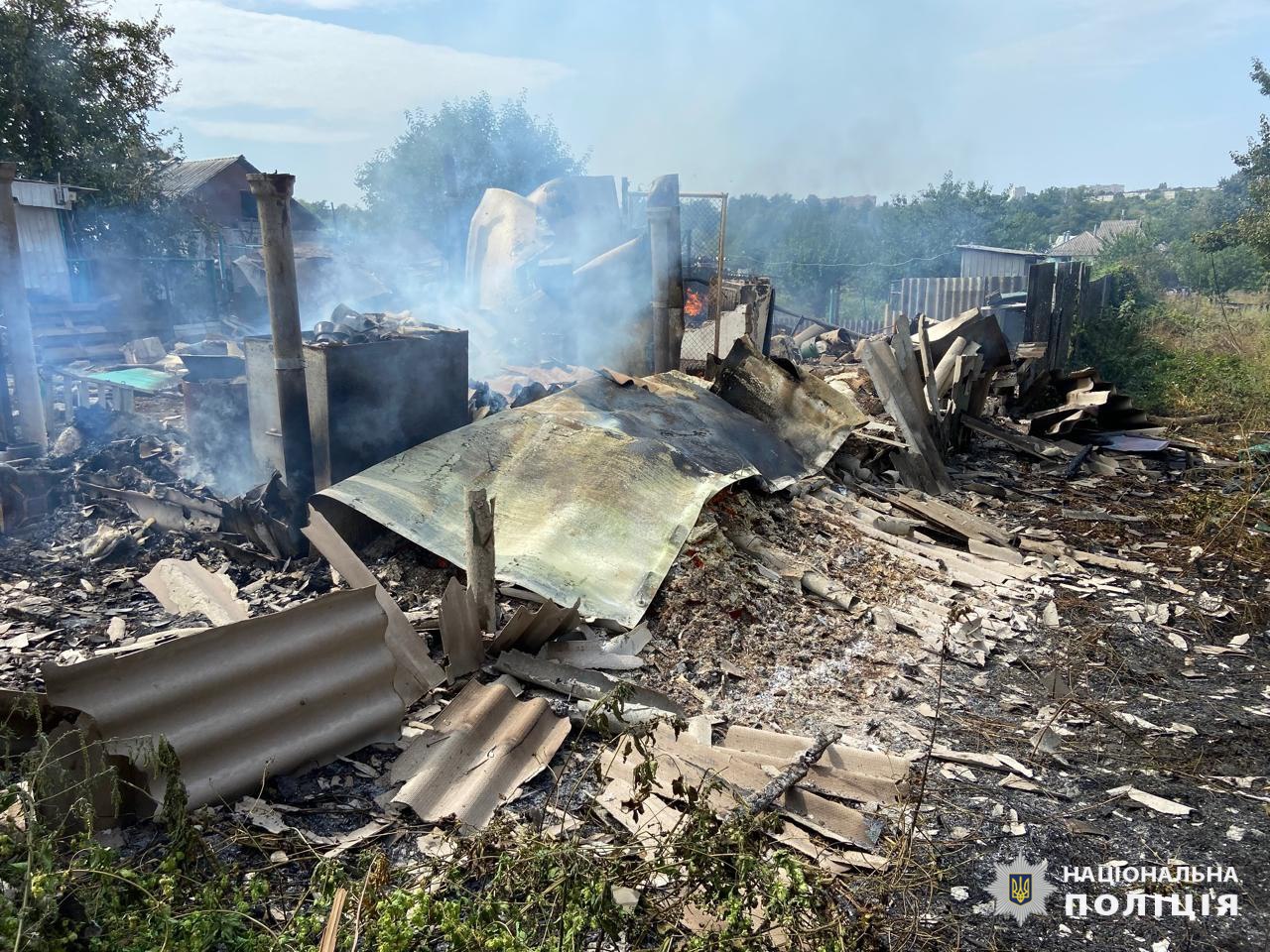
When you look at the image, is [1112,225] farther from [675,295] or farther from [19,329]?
[19,329]

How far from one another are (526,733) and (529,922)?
1157 mm

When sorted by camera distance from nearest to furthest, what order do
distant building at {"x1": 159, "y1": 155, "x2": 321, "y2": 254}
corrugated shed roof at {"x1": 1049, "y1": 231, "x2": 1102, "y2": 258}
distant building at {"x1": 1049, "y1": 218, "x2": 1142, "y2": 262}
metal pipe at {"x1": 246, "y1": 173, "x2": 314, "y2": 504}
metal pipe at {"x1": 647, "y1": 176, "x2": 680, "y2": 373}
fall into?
1. metal pipe at {"x1": 246, "y1": 173, "x2": 314, "y2": 504}
2. metal pipe at {"x1": 647, "y1": 176, "x2": 680, "y2": 373}
3. distant building at {"x1": 159, "y1": 155, "x2": 321, "y2": 254}
4. distant building at {"x1": 1049, "y1": 218, "x2": 1142, "y2": 262}
5. corrugated shed roof at {"x1": 1049, "y1": 231, "x2": 1102, "y2": 258}

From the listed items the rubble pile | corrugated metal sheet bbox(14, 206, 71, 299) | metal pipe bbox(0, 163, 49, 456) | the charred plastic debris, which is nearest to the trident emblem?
the rubble pile

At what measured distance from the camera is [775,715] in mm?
4453

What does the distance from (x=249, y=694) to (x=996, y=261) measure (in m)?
23.8

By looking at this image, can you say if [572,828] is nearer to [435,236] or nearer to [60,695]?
[60,695]

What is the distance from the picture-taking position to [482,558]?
4598 mm

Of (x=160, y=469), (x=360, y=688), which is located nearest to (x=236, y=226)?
(x=160, y=469)

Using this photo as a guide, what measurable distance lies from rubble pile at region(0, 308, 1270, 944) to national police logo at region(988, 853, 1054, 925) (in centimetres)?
12

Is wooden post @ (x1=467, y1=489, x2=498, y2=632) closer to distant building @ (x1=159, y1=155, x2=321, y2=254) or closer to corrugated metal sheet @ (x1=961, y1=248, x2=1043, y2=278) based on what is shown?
corrugated metal sheet @ (x1=961, y1=248, x2=1043, y2=278)

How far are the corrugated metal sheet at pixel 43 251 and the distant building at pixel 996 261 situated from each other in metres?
22.9

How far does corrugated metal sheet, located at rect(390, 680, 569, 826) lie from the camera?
11.0ft

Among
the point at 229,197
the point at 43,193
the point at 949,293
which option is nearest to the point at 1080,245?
the point at 949,293

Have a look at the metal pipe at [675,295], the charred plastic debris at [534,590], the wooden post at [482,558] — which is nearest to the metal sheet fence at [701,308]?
the metal pipe at [675,295]
